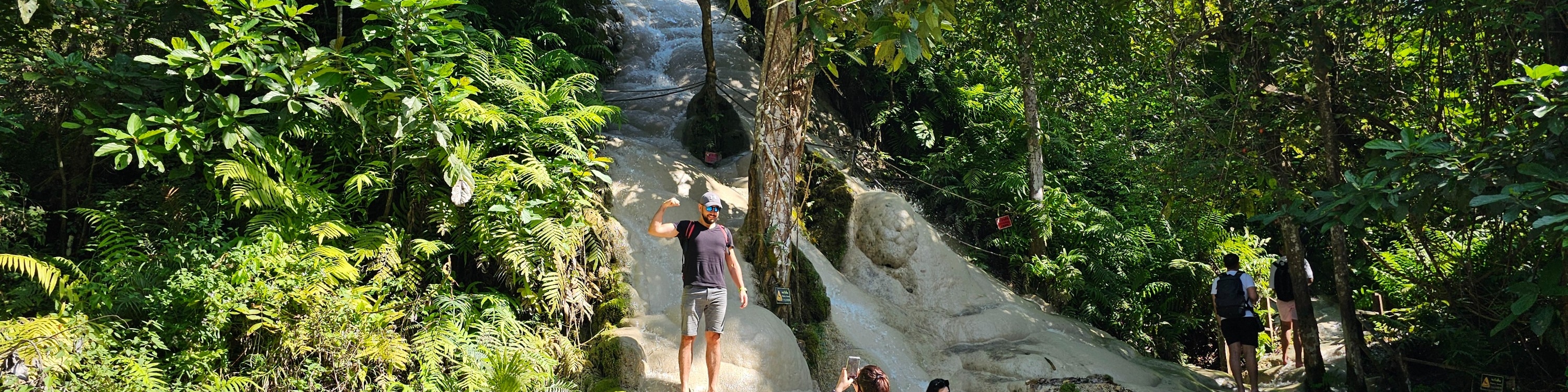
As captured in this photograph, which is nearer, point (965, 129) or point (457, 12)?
point (457, 12)

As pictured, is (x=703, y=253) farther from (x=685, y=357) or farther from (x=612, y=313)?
(x=612, y=313)

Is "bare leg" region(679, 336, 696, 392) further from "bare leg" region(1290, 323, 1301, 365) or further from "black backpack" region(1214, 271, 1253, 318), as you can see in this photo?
"bare leg" region(1290, 323, 1301, 365)

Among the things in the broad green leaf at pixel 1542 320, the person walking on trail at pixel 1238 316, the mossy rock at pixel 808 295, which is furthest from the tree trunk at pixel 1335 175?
the mossy rock at pixel 808 295

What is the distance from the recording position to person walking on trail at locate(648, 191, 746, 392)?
611 centimetres

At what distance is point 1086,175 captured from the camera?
13594 millimetres

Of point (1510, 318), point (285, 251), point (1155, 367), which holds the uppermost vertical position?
point (285, 251)

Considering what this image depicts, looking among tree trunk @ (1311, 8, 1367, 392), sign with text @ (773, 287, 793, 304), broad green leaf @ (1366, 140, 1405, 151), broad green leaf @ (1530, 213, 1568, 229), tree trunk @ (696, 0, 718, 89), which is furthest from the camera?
tree trunk @ (696, 0, 718, 89)

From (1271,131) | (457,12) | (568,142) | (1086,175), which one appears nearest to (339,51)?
(457,12)

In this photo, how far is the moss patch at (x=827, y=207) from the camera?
10227mm

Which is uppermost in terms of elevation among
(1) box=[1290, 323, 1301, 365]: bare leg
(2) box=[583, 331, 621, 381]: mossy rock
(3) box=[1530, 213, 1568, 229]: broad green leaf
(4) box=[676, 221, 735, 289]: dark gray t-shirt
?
(3) box=[1530, 213, 1568, 229]: broad green leaf

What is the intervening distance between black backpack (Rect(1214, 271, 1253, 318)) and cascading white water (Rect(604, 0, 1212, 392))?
846 millimetres

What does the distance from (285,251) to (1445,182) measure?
695 centimetres

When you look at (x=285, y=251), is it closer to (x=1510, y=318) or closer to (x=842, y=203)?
(x=842, y=203)

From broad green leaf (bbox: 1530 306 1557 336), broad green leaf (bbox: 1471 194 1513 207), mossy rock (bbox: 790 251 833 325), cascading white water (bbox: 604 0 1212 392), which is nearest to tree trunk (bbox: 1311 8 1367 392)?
cascading white water (bbox: 604 0 1212 392)
